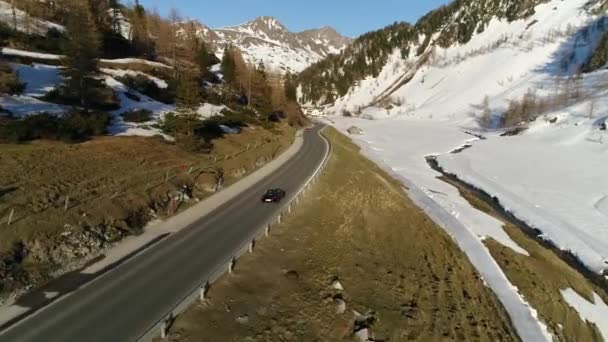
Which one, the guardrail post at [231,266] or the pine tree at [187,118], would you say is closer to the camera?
the guardrail post at [231,266]

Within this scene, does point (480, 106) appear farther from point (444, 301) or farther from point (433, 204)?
point (444, 301)

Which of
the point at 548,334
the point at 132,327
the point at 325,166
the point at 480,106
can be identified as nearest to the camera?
the point at 132,327

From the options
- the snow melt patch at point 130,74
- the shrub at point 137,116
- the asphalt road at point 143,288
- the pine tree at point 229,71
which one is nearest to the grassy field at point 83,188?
the asphalt road at point 143,288

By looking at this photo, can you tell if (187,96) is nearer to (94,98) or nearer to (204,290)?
(94,98)

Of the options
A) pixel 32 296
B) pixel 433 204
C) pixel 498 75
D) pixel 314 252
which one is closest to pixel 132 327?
pixel 32 296

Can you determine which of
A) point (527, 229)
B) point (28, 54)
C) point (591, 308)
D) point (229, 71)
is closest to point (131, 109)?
point (28, 54)

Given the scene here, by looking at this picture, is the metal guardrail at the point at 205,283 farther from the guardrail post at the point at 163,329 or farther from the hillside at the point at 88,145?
the hillside at the point at 88,145
